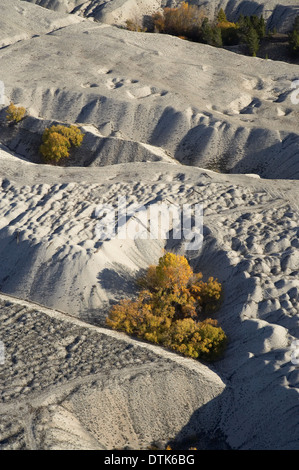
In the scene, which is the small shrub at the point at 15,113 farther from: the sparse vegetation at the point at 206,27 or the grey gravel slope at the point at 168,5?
the grey gravel slope at the point at 168,5

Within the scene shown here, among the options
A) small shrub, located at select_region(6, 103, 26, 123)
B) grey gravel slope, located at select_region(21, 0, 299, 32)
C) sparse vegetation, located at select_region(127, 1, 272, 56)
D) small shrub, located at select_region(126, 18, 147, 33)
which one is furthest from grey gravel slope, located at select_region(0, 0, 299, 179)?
grey gravel slope, located at select_region(21, 0, 299, 32)

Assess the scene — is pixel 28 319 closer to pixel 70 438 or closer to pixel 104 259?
pixel 104 259

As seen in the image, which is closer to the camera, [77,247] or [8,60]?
[77,247]

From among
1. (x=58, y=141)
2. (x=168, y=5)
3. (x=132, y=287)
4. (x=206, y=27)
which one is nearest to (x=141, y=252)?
(x=132, y=287)

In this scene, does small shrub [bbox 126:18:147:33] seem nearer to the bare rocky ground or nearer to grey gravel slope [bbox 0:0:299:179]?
grey gravel slope [bbox 0:0:299:179]

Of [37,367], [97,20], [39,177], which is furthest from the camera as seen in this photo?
[97,20]

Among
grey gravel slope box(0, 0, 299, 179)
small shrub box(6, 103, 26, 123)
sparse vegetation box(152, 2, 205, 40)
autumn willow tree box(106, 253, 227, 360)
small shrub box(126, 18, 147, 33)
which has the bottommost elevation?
autumn willow tree box(106, 253, 227, 360)
